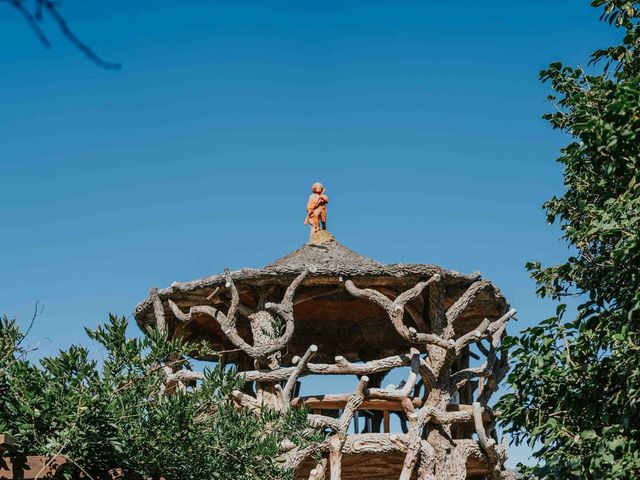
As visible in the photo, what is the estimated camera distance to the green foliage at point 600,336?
6941 millimetres

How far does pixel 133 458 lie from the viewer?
8273 millimetres

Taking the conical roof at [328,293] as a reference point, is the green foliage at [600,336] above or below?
below

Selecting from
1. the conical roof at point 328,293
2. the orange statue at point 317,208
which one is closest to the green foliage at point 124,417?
the conical roof at point 328,293

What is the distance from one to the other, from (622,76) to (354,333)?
12.6 m

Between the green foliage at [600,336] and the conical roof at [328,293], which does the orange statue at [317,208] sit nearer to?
the conical roof at [328,293]

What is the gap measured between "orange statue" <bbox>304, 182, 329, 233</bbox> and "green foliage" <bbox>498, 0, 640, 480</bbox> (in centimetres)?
914

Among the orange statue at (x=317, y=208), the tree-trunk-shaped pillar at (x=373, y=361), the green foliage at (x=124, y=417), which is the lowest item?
the green foliage at (x=124, y=417)

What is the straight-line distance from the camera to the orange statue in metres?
17.7

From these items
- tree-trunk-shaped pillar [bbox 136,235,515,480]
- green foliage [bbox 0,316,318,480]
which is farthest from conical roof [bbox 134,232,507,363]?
green foliage [bbox 0,316,318,480]

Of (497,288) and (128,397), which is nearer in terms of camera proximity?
(128,397)

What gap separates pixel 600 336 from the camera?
7.61m

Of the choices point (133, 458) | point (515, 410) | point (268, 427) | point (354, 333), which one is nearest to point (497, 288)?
point (354, 333)

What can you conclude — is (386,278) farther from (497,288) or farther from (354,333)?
(354,333)

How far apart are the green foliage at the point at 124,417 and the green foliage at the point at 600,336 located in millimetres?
2781
